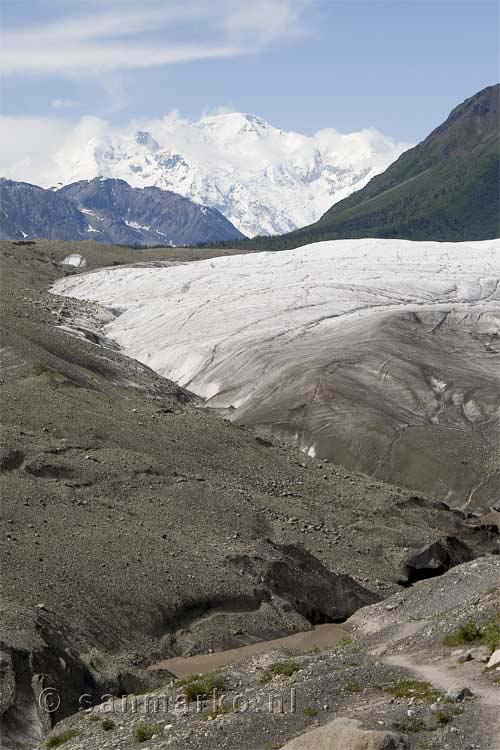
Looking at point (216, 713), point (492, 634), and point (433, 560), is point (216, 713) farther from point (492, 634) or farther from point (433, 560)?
point (433, 560)

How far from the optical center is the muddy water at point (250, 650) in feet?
132

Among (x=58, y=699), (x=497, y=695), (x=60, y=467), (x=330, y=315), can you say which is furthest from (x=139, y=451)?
(x=330, y=315)

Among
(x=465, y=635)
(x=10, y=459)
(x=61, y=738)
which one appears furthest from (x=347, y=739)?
(x=10, y=459)

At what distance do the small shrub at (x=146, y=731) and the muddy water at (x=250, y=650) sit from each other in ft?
34.4

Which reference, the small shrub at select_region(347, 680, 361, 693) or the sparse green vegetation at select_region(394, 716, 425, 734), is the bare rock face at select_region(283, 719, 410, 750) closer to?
the sparse green vegetation at select_region(394, 716, 425, 734)

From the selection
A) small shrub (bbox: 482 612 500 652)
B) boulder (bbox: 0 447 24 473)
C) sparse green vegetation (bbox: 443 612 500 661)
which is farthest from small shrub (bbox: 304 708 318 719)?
boulder (bbox: 0 447 24 473)

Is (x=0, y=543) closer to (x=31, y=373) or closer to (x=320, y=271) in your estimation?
(x=31, y=373)

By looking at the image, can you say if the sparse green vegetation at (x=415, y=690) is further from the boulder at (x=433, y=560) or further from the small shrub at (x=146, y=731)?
the boulder at (x=433, y=560)

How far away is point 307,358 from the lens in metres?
92.0

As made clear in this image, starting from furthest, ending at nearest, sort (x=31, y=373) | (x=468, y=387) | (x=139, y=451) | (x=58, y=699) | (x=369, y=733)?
1. (x=468, y=387)
2. (x=31, y=373)
3. (x=139, y=451)
4. (x=58, y=699)
5. (x=369, y=733)

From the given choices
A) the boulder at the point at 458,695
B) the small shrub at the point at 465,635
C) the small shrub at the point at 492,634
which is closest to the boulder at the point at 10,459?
the small shrub at the point at 465,635

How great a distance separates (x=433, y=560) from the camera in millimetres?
55000

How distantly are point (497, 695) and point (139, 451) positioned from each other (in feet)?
110

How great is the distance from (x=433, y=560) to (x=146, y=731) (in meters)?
28.8
